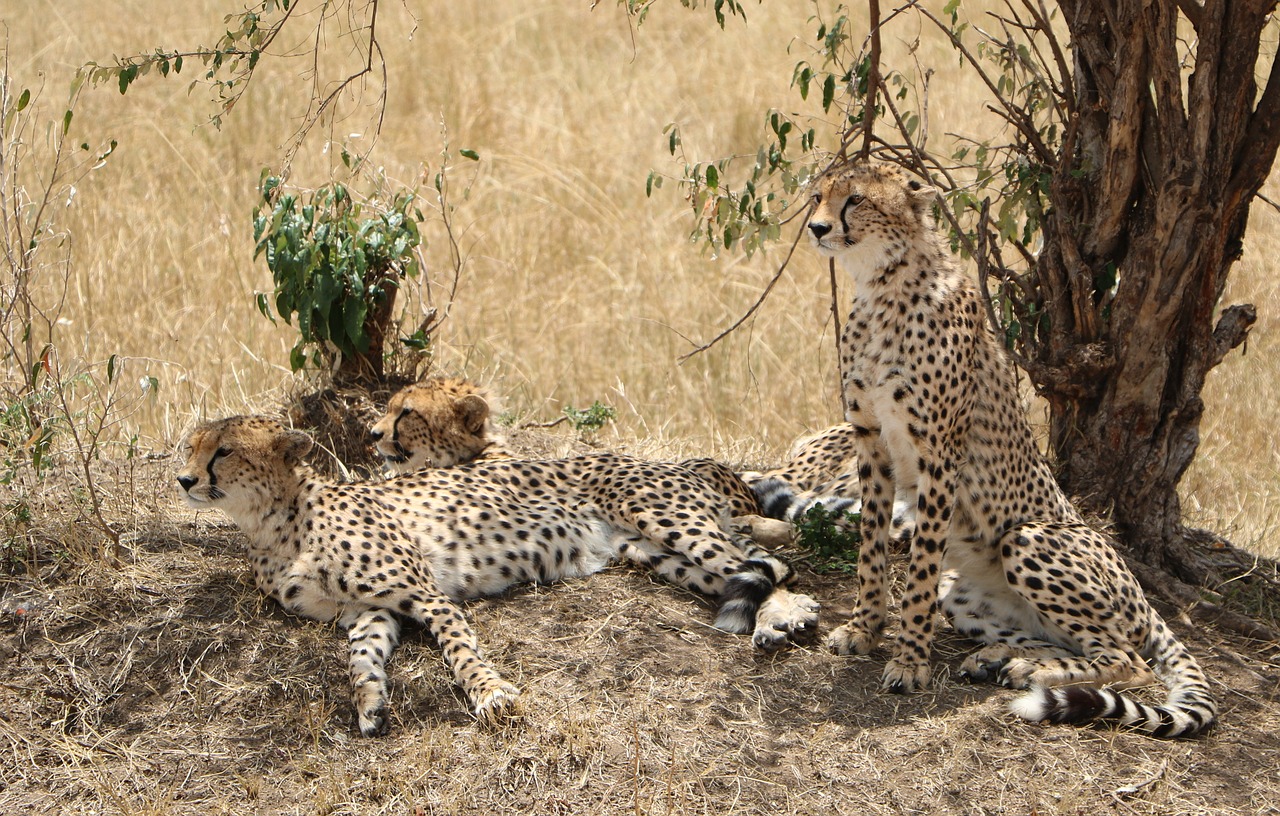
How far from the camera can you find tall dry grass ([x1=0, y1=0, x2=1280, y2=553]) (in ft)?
23.1

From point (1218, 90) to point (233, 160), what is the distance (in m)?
6.85

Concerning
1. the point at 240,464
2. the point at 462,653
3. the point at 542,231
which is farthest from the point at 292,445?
the point at 542,231

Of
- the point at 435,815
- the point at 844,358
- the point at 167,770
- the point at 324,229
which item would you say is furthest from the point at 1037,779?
the point at 324,229

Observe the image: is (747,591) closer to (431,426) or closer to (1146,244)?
(431,426)

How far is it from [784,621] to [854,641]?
0.23 m

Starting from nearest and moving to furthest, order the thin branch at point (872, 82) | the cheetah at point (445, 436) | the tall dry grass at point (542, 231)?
the thin branch at point (872, 82)
the cheetah at point (445, 436)
the tall dry grass at point (542, 231)

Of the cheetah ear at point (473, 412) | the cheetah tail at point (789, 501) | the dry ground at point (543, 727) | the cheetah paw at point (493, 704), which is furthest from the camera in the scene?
the cheetah ear at point (473, 412)

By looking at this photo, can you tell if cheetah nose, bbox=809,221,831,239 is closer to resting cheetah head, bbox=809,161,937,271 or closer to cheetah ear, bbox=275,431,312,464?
resting cheetah head, bbox=809,161,937,271

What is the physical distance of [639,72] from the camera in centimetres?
1094

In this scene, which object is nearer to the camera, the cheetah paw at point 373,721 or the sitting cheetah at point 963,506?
the cheetah paw at point 373,721

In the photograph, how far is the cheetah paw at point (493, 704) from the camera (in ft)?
12.8

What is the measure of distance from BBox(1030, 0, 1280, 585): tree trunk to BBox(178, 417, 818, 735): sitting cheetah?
1405 millimetres

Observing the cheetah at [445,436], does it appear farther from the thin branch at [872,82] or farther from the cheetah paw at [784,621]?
the thin branch at [872,82]

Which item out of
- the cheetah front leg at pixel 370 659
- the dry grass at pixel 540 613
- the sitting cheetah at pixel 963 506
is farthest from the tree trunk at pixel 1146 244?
the cheetah front leg at pixel 370 659
